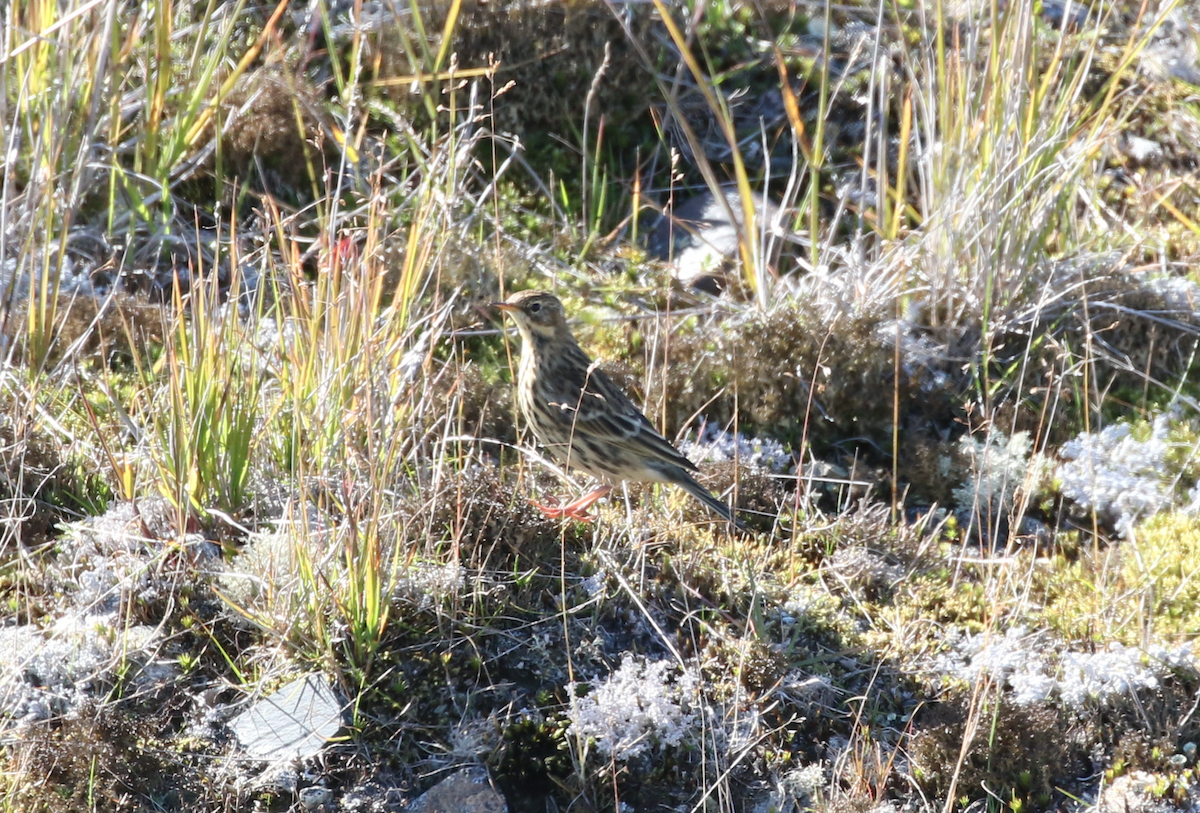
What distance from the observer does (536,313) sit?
17.9 feet

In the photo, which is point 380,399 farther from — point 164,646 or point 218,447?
point 164,646

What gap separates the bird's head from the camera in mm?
5422

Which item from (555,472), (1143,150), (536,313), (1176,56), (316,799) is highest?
(1176,56)

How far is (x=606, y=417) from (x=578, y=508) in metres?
0.42

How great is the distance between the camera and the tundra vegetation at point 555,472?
4.31m

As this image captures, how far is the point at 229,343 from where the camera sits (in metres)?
4.50

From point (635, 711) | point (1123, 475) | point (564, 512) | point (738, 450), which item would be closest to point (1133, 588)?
point (1123, 475)

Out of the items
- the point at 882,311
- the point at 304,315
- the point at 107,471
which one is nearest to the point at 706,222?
the point at 882,311

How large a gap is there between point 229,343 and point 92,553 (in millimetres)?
992

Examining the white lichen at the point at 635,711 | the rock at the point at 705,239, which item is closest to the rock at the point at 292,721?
the white lichen at the point at 635,711

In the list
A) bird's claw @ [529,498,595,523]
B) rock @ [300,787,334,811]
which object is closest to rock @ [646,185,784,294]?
bird's claw @ [529,498,595,523]

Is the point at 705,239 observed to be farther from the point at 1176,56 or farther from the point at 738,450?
the point at 1176,56

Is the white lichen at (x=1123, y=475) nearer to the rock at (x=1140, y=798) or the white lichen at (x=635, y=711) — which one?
the rock at (x=1140, y=798)

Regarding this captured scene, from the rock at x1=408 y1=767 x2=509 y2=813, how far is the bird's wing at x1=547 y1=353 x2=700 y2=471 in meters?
1.41
